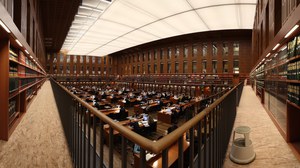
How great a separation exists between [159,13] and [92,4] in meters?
5.03

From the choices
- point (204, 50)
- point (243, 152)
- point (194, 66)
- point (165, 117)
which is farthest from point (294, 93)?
point (194, 66)

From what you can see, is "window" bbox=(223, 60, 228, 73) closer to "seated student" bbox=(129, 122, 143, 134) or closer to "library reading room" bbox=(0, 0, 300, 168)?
"library reading room" bbox=(0, 0, 300, 168)

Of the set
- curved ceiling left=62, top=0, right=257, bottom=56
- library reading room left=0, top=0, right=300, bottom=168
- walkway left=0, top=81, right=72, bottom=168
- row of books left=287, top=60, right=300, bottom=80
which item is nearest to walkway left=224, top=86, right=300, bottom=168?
library reading room left=0, top=0, right=300, bottom=168

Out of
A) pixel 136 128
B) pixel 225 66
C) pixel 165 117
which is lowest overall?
pixel 165 117

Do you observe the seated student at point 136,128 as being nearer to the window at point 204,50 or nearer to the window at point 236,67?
the window at point 236,67

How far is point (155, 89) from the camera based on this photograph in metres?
19.1

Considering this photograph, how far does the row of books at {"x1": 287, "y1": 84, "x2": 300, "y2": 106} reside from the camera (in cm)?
298

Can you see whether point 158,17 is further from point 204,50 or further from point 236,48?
point 236,48

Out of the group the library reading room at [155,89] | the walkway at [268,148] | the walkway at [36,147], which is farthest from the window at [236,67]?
the walkway at [36,147]

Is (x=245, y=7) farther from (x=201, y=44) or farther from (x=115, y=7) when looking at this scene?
(x=201, y=44)

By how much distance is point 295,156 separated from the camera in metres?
2.81

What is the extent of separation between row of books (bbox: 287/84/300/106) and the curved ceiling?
9.41 m

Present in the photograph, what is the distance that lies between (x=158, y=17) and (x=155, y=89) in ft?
26.3

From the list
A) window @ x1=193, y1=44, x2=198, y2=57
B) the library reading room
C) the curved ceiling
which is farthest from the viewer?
window @ x1=193, y1=44, x2=198, y2=57
